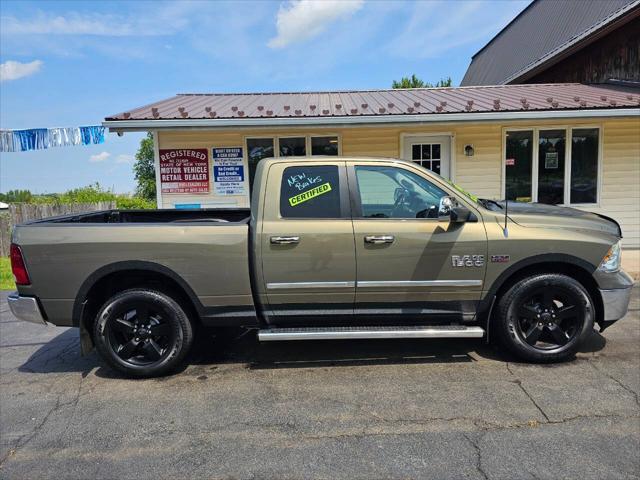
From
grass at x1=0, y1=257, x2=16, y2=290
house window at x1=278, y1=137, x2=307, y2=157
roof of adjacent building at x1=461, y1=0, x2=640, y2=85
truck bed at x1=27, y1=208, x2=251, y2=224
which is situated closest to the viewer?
truck bed at x1=27, y1=208, x2=251, y2=224

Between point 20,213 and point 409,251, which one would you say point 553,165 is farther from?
point 20,213

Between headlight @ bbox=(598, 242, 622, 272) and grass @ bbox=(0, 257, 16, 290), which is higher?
headlight @ bbox=(598, 242, 622, 272)

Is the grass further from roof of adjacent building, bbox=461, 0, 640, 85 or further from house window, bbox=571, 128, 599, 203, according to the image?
roof of adjacent building, bbox=461, 0, 640, 85

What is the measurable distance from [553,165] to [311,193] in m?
7.46

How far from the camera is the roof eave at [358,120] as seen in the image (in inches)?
324

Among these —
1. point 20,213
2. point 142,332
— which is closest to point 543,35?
point 142,332

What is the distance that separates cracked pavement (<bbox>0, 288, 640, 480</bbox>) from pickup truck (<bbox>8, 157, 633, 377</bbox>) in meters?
0.39

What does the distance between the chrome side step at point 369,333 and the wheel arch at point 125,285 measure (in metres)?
0.76

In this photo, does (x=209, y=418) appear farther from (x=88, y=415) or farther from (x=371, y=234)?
(x=371, y=234)

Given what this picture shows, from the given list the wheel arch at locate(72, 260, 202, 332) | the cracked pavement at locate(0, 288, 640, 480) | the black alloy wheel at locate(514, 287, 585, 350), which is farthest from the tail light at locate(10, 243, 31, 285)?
the black alloy wheel at locate(514, 287, 585, 350)

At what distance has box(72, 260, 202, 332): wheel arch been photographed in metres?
4.07

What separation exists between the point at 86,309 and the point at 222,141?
19.3 feet

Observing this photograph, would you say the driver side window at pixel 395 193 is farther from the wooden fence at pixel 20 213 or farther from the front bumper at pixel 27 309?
the wooden fence at pixel 20 213

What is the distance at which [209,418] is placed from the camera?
3473 mm
